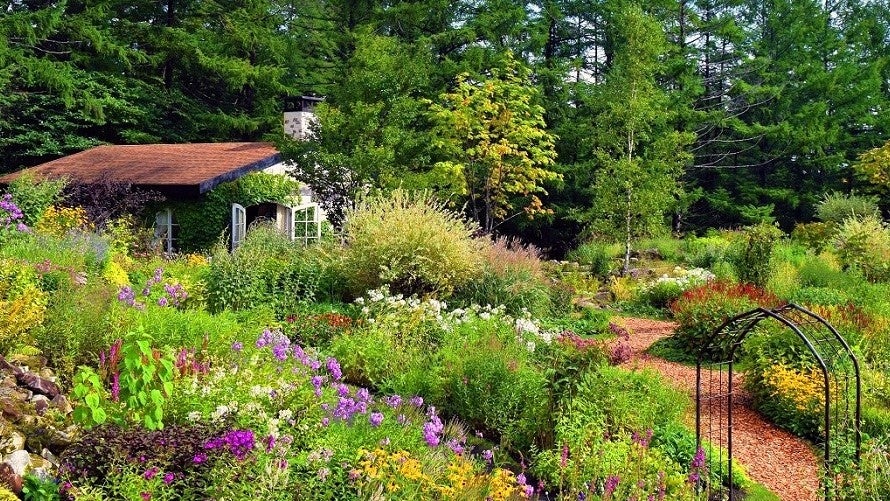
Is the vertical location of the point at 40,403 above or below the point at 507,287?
below

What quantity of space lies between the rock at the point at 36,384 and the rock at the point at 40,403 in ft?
0.27

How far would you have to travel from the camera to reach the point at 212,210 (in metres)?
16.8

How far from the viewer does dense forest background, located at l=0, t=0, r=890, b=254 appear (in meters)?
23.5

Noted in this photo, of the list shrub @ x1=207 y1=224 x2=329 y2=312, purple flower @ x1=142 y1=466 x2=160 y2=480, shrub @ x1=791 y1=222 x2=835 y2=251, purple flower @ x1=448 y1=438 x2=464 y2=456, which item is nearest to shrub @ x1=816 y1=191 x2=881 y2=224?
shrub @ x1=791 y1=222 x2=835 y2=251

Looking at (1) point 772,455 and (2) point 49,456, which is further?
(1) point 772,455

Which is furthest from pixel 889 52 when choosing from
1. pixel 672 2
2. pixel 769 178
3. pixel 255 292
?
pixel 255 292

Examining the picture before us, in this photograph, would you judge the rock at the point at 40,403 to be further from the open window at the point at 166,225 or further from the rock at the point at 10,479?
the open window at the point at 166,225

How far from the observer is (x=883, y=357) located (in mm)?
7801

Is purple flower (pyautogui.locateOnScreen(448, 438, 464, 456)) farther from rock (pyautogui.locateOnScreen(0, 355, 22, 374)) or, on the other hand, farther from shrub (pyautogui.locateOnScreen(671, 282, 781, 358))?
shrub (pyautogui.locateOnScreen(671, 282, 781, 358))

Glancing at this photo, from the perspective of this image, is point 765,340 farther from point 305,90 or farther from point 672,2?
point 305,90

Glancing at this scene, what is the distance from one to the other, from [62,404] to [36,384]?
0.82 feet

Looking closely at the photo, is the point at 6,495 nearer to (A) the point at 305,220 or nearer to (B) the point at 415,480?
(B) the point at 415,480

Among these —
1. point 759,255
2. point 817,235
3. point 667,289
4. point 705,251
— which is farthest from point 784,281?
point 817,235

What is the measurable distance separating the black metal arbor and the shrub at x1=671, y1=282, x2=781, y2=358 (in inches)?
11.9
